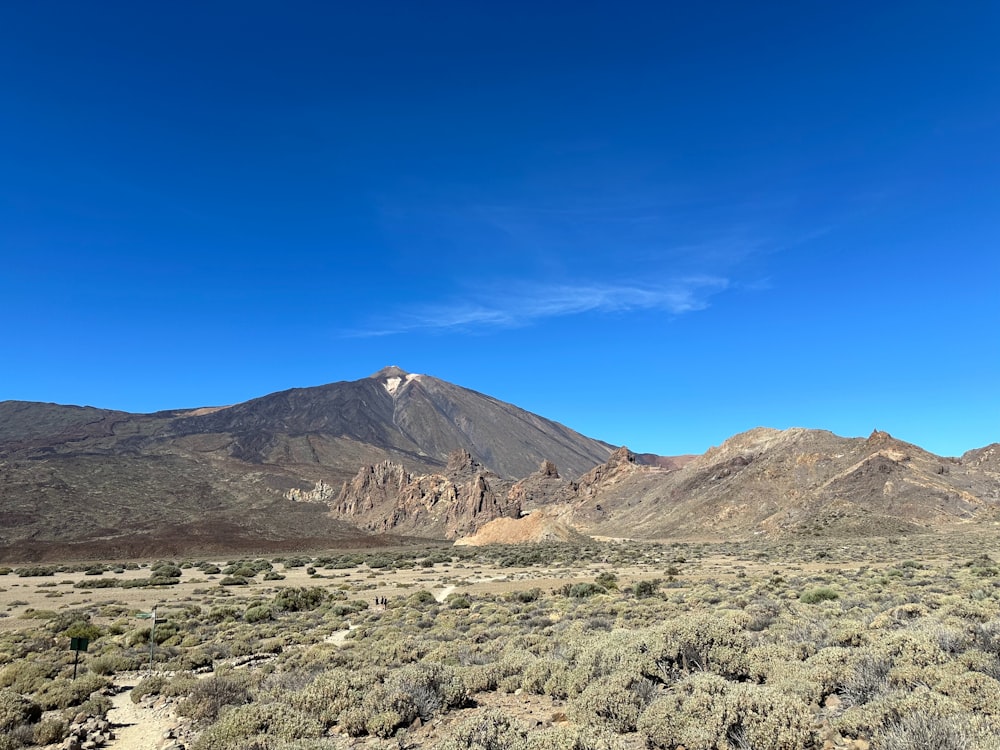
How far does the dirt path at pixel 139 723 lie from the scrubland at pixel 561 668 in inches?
13.0

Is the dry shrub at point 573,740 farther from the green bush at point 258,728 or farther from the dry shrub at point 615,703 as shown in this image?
the green bush at point 258,728

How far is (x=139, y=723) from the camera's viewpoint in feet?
32.6

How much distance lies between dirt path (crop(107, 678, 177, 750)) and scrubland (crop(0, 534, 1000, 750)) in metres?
0.33

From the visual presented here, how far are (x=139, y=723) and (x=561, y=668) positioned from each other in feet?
25.5

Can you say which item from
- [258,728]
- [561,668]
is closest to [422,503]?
[561,668]

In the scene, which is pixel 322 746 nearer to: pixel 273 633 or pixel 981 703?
pixel 981 703

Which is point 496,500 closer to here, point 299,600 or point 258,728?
point 299,600

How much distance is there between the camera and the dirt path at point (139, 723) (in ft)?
29.3

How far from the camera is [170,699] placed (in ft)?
36.5

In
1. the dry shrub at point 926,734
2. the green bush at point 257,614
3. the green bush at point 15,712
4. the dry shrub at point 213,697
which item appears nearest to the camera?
the dry shrub at point 926,734

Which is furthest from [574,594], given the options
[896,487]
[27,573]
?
[896,487]

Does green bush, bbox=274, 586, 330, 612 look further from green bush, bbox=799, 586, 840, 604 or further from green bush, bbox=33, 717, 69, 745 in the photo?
green bush, bbox=799, 586, 840, 604

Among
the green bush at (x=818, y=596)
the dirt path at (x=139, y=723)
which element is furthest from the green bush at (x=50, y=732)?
the green bush at (x=818, y=596)

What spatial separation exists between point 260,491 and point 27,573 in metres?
105
